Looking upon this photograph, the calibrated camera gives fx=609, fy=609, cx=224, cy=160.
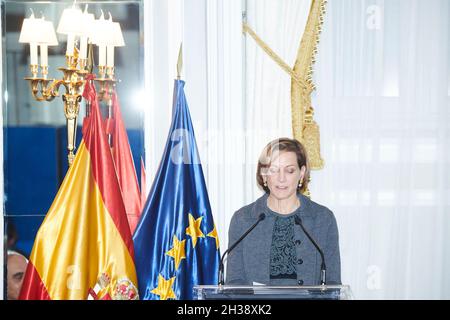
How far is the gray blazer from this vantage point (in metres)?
2.61

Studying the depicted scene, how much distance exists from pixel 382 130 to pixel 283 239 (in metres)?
1.16

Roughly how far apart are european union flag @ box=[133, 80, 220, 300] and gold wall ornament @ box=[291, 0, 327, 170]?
0.65 m

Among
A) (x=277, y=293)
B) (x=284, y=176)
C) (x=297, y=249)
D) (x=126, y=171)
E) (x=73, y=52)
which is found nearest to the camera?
(x=277, y=293)

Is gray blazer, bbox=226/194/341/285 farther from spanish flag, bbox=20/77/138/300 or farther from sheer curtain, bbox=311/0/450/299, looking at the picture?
sheer curtain, bbox=311/0/450/299

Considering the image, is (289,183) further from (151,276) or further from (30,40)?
(30,40)

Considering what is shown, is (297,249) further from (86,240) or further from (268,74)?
(268,74)

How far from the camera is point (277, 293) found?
202 cm

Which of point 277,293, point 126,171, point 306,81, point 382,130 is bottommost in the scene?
point 277,293

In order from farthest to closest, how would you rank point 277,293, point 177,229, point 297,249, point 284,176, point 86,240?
point 177,229 < point 86,240 < point 284,176 < point 297,249 < point 277,293

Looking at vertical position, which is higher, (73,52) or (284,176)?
(73,52)

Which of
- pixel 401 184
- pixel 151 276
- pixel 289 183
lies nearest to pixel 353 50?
pixel 401 184

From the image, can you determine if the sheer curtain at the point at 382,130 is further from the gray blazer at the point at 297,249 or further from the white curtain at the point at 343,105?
the gray blazer at the point at 297,249

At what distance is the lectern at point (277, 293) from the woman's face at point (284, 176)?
767 millimetres

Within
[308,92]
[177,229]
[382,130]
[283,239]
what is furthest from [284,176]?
[382,130]
